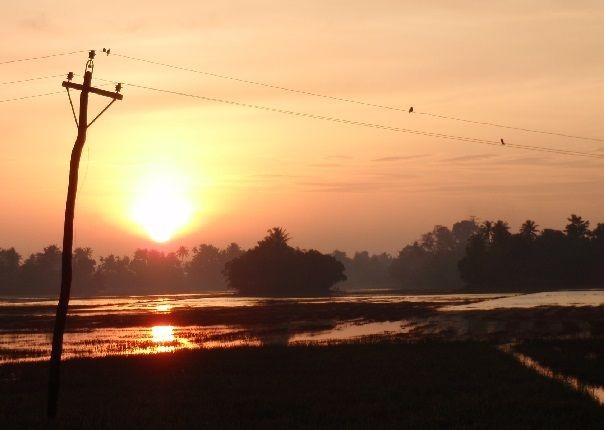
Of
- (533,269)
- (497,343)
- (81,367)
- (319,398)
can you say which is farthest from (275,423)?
(533,269)

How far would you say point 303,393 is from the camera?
3078 centimetres

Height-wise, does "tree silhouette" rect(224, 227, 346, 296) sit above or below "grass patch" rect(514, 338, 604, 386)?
above

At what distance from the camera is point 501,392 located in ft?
98.4

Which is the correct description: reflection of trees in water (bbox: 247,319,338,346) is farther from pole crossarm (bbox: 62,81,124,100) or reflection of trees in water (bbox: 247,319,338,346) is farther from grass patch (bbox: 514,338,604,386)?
pole crossarm (bbox: 62,81,124,100)

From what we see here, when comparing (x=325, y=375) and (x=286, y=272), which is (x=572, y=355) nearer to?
(x=325, y=375)

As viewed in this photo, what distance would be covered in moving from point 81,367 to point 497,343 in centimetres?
2584

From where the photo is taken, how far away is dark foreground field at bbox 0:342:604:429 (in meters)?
25.0

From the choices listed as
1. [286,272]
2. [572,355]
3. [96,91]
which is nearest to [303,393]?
[96,91]

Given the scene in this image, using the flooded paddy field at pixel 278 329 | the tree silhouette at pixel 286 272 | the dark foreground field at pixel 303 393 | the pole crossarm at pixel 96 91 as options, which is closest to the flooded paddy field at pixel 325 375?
the dark foreground field at pixel 303 393

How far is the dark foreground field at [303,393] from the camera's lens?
81.9 feet


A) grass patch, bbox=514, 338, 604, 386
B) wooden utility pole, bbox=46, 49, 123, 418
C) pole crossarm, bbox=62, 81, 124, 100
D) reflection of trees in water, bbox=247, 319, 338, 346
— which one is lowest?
grass patch, bbox=514, 338, 604, 386

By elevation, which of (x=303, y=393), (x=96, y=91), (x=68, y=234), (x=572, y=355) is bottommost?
(x=572, y=355)

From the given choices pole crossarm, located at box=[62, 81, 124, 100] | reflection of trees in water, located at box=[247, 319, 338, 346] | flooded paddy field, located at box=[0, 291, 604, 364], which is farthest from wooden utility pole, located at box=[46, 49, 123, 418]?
reflection of trees in water, located at box=[247, 319, 338, 346]

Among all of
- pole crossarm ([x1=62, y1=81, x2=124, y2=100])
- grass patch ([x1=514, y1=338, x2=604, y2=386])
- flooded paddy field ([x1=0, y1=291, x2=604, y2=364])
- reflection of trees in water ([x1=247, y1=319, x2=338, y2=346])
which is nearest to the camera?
pole crossarm ([x1=62, y1=81, x2=124, y2=100])
